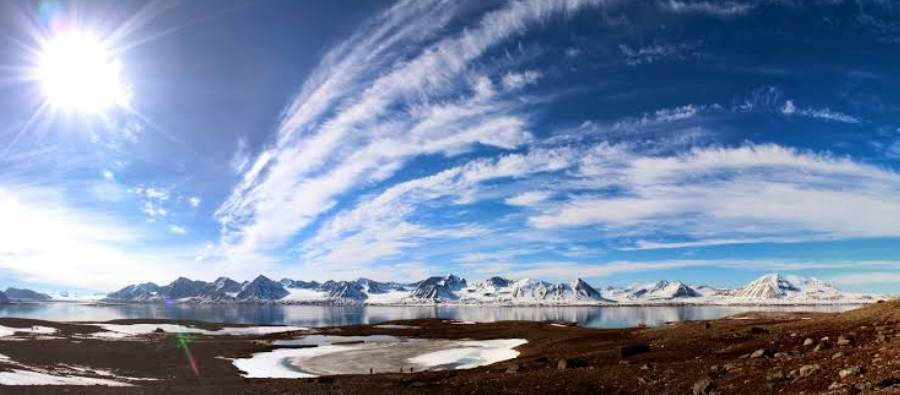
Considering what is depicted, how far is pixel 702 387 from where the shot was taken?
2642 cm

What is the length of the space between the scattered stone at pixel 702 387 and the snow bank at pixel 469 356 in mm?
28906

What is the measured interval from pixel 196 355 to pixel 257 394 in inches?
1469

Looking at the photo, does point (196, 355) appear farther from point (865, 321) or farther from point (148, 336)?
point (865, 321)

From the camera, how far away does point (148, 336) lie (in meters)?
94.7

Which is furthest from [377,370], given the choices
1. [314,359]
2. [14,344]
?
[14,344]

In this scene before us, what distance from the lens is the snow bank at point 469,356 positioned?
192 feet

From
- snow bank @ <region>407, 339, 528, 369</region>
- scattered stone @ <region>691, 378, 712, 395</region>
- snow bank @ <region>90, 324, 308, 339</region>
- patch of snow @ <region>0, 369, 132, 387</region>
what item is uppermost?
scattered stone @ <region>691, 378, 712, 395</region>

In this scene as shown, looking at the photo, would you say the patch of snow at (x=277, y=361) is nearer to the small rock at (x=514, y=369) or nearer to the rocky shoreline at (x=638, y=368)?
the rocky shoreline at (x=638, y=368)

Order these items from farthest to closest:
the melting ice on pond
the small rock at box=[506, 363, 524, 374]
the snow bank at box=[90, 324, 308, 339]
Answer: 1. the snow bank at box=[90, 324, 308, 339]
2. the melting ice on pond
3. the small rock at box=[506, 363, 524, 374]

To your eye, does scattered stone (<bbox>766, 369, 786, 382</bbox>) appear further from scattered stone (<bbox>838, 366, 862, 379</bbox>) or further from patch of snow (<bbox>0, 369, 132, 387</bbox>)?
patch of snow (<bbox>0, 369, 132, 387</bbox>)

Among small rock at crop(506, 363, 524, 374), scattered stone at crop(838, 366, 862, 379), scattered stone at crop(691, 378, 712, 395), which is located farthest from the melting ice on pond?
scattered stone at crop(838, 366, 862, 379)

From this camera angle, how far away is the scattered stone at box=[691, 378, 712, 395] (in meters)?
26.1

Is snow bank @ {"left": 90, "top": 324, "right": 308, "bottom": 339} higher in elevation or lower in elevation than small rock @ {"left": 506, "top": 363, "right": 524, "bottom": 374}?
lower

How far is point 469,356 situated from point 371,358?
1105cm
